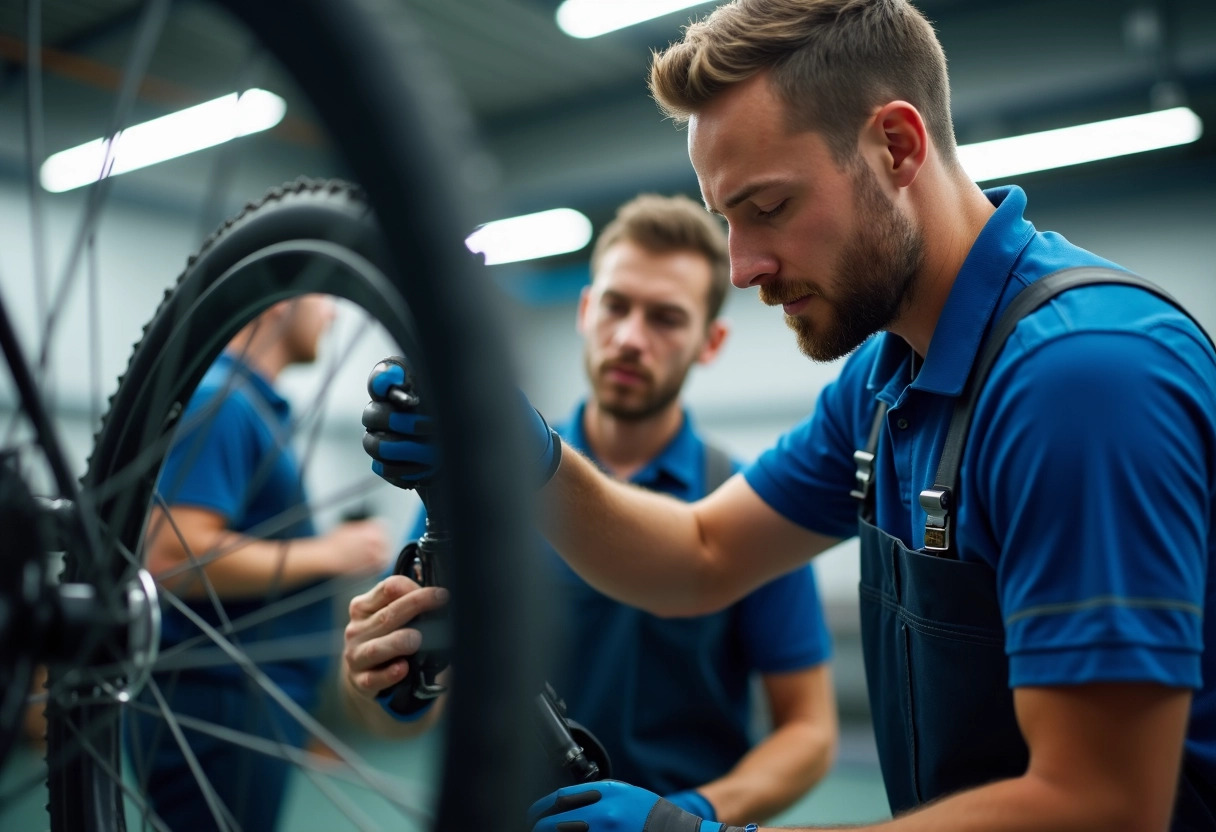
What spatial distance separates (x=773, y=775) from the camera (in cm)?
127

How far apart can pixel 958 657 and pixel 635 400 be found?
2.63 feet

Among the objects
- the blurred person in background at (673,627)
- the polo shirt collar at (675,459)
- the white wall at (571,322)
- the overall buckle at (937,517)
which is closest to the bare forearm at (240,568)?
the blurred person in background at (673,627)

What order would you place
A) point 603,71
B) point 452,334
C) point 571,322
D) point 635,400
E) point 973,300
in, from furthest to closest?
point 571,322
point 603,71
point 635,400
point 973,300
point 452,334

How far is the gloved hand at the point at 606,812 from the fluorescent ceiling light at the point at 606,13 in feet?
10.0

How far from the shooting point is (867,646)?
93 centimetres

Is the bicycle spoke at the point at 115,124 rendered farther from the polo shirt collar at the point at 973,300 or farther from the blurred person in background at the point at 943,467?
the polo shirt collar at the point at 973,300

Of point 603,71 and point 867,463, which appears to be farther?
point 603,71

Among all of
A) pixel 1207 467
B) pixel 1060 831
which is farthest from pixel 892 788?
pixel 1207 467

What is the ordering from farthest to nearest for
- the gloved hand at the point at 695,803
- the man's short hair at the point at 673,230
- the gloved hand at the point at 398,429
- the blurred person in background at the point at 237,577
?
1. the man's short hair at the point at 673,230
2. the blurred person in background at the point at 237,577
3. the gloved hand at the point at 695,803
4. the gloved hand at the point at 398,429

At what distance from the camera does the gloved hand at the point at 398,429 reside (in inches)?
24.3

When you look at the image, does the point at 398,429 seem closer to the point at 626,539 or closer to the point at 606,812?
the point at 606,812

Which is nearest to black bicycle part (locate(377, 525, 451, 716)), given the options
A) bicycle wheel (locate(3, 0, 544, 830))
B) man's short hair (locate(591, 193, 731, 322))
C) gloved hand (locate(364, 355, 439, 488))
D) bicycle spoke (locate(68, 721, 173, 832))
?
gloved hand (locate(364, 355, 439, 488))

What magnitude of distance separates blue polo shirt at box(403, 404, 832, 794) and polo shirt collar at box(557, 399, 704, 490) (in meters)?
0.22

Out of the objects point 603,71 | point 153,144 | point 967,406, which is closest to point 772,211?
point 967,406
